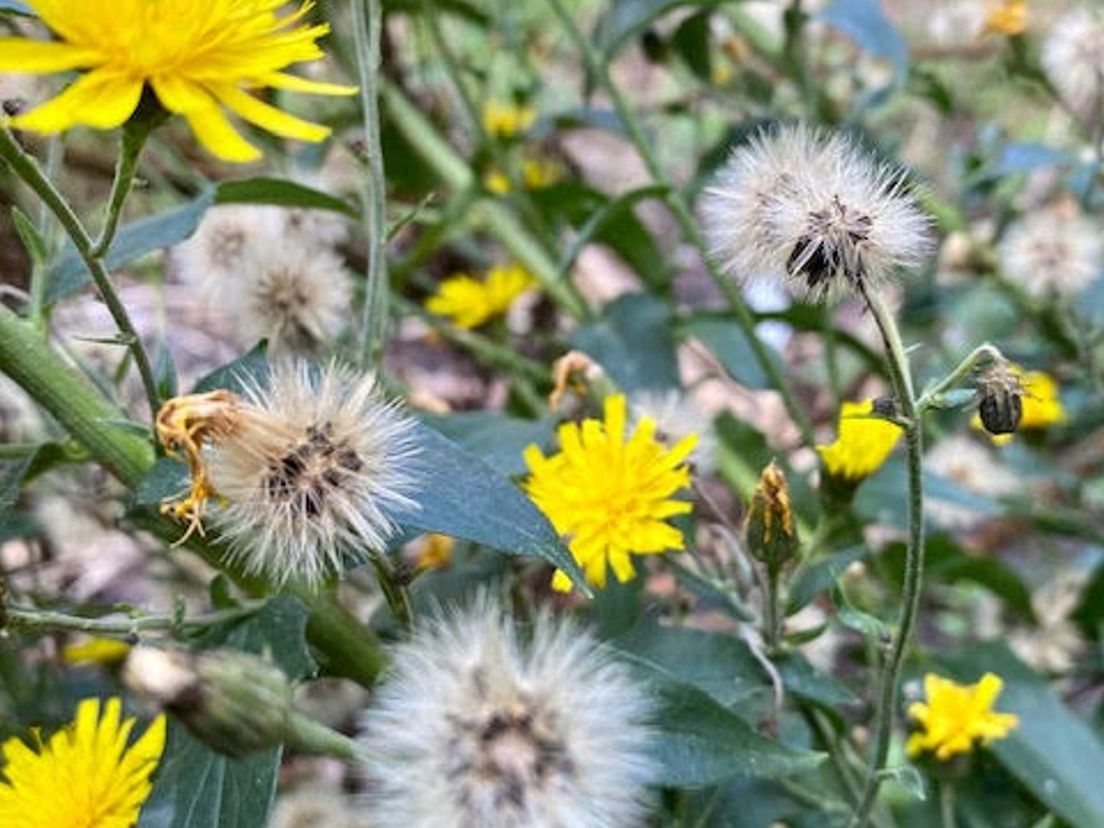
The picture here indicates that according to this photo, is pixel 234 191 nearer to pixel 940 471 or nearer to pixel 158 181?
pixel 158 181

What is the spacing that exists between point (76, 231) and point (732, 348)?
79 centimetres

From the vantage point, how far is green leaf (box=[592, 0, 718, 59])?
4.11ft

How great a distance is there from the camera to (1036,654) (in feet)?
4.80

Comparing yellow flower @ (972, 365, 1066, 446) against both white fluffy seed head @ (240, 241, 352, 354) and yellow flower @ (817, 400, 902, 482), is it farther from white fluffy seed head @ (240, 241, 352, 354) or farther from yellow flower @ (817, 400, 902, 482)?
white fluffy seed head @ (240, 241, 352, 354)

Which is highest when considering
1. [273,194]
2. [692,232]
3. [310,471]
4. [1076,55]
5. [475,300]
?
[1076,55]

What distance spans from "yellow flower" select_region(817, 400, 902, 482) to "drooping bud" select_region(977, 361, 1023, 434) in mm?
210

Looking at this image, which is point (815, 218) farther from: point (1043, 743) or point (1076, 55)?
point (1076, 55)

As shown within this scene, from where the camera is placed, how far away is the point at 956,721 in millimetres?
956

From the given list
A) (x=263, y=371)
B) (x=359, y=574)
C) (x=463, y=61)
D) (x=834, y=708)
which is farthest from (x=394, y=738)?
(x=463, y=61)

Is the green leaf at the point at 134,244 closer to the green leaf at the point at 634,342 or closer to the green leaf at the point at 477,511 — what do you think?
the green leaf at the point at 477,511

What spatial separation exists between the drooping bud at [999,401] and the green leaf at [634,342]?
555mm

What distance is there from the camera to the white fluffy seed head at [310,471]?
66 cm

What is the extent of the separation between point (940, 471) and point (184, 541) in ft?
3.52

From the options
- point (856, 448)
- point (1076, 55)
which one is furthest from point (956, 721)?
point (1076, 55)
